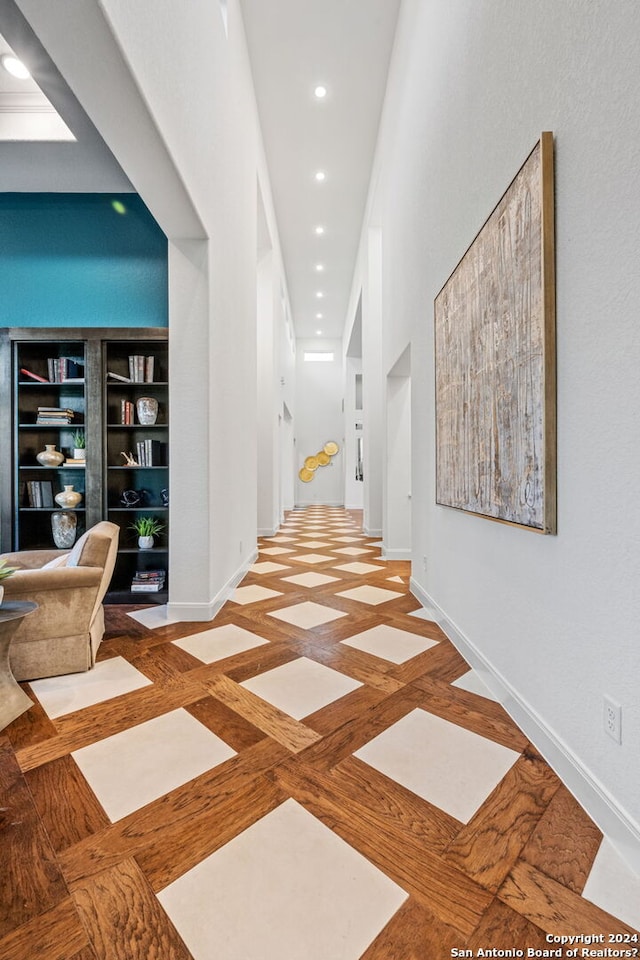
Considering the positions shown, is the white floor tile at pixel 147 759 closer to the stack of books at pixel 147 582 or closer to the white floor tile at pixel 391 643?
the white floor tile at pixel 391 643

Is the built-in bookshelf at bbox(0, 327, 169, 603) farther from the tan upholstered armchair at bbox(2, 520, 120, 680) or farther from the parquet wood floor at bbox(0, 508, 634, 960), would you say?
the parquet wood floor at bbox(0, 508, 634, 960)

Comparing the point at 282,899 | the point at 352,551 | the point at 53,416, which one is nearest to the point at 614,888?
the point at 282,899

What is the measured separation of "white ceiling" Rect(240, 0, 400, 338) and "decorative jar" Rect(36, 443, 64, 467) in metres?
4.25

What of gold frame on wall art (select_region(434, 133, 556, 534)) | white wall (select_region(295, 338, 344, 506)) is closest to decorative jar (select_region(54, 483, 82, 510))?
gold frame on wall art (select_region(434, 133, 556, 534))

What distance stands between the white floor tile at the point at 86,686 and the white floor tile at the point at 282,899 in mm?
1065

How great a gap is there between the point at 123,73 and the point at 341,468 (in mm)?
11840

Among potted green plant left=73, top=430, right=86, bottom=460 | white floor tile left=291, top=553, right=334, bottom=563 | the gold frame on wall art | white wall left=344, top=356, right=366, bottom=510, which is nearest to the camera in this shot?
the gold frame on wall art

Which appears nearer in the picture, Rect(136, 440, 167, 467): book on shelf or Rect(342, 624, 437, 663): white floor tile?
Rect(342, 624, 437, 663): white floor tile

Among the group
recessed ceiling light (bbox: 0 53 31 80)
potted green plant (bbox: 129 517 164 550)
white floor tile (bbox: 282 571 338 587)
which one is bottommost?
white floor tile (bbox: 282 571 338 587)

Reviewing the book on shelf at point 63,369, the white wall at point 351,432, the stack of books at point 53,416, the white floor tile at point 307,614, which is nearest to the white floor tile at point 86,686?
the white floor tile at point 307,614

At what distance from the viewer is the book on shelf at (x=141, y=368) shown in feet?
11.2

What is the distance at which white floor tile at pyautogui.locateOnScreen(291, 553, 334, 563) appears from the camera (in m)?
4.74

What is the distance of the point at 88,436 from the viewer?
3283 millimetres

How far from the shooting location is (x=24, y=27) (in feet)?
6.56
